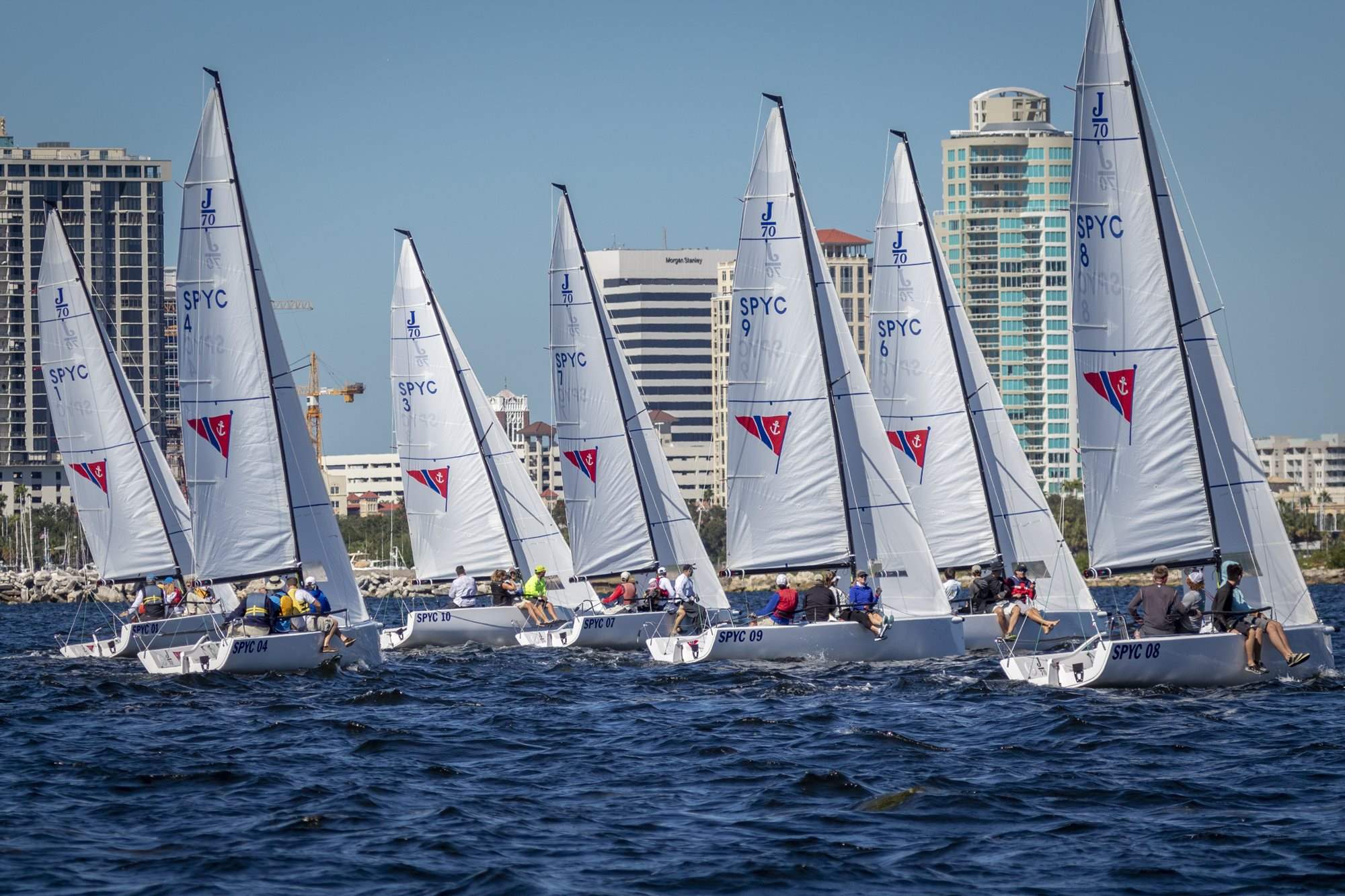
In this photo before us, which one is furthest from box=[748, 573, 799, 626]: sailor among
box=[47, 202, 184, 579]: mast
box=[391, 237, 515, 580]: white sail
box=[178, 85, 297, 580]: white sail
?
box=[47, 202, 184, 579]: mast

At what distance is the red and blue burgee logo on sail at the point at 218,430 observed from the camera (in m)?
28.2

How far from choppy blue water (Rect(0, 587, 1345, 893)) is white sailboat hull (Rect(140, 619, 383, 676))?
0.42 metres

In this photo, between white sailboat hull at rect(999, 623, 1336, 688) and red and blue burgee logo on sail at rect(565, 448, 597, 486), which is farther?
red and blue burgee logo on sail at rect(565, 448, 597, 486)

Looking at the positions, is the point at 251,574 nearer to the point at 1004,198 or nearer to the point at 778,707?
the point at 778,707

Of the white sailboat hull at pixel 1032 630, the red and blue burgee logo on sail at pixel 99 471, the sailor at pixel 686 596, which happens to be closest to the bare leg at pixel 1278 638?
the white sailboat hull at pixel 1032 630

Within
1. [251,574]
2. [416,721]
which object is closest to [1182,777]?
[416,721]

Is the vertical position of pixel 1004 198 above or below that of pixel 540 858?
above

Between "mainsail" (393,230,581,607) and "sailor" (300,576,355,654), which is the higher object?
"mainsail" (393,230,581,607)

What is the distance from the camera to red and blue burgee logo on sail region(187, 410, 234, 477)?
2825cm

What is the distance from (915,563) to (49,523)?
126m

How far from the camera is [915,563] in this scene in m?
29.2

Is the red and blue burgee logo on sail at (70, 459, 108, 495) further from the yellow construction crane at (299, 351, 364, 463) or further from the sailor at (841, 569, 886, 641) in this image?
the yellow construction crane at (299, 351, 364, 463)

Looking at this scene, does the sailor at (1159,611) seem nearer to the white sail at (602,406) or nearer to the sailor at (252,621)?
the sailor at (252,621)

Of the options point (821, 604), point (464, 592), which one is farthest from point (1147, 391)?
point (464, 592)
